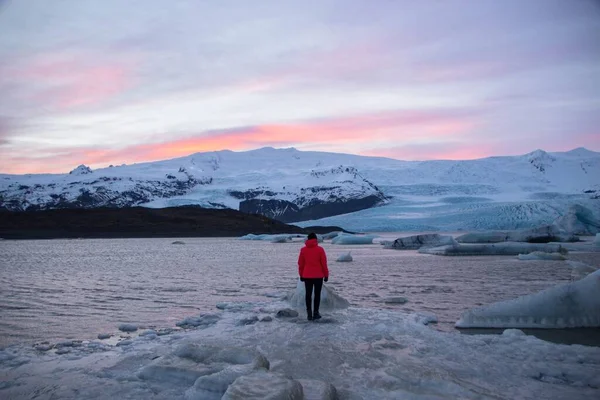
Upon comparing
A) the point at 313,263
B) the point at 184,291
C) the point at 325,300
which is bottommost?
the point at 184,291

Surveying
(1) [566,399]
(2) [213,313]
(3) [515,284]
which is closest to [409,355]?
(1) [566,399]

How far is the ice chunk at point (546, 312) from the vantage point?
7.86 m

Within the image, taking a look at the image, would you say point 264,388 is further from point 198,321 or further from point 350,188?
point 350,188

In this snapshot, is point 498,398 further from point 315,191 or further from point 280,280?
point 315,191

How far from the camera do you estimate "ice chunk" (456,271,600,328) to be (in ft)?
25.8

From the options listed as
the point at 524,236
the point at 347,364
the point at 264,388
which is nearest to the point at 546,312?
the point at 347,364

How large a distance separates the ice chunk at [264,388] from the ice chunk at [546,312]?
414 centimetres

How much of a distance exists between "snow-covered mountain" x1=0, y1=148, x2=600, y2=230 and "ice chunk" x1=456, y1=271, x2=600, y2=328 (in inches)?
1623

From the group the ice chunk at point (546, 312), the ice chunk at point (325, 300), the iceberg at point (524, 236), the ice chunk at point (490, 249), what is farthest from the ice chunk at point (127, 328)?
the iceberg at point (524, 236)

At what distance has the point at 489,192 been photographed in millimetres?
77812

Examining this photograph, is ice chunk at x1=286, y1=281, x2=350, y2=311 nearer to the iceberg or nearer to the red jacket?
the red jacket

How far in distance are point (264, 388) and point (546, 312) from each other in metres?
5.40

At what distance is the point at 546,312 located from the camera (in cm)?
794

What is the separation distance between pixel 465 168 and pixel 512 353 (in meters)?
93.1
